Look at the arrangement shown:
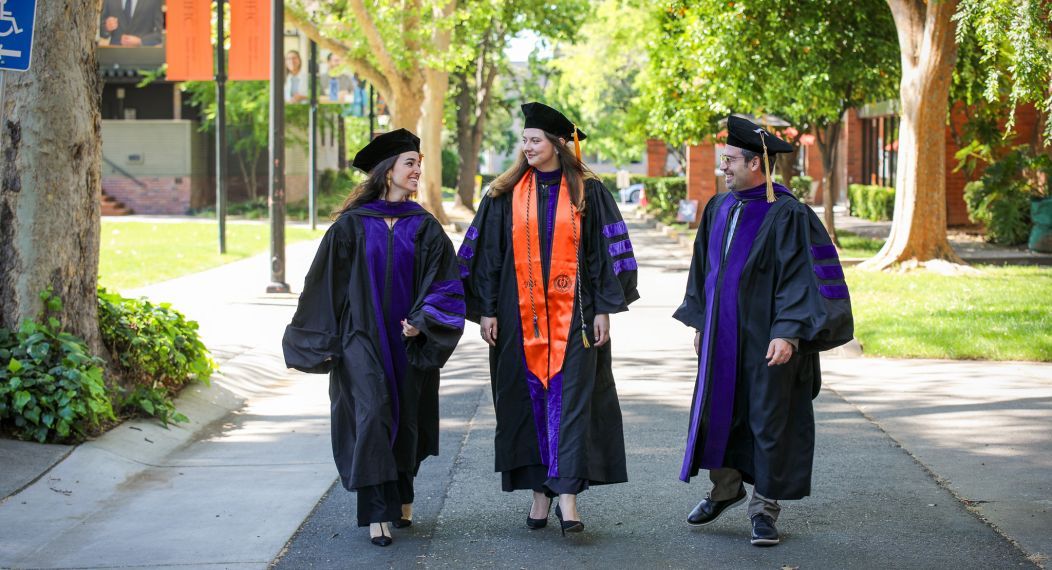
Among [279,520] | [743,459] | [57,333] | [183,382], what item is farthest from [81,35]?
[743,459]

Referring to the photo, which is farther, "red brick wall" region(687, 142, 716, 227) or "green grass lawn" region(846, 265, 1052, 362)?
"red brick wall" region(687, 142, 716, 227)

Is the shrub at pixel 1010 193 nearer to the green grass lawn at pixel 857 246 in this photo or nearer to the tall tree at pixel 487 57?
the green grass lawn at pixel 857 246

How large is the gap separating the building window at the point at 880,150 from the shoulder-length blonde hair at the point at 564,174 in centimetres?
3081

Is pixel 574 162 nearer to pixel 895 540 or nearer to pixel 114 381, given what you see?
pixel 895 540

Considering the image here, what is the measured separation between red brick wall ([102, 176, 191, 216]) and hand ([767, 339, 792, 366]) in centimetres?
3601

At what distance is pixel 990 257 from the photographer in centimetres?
2170

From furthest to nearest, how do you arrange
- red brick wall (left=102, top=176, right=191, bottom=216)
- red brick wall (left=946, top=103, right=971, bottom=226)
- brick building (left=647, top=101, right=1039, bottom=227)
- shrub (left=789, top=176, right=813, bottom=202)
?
red brick wall (left=102, top=176, right=191, bottom=216) → shrub (left=789, top=176, right=813, bottom=202) → red brick wall (left=946, top=103, right=971, bottom=226) → brick building (left=647, top=101, right=1039, bottom=227)

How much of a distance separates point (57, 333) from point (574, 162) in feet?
12.1

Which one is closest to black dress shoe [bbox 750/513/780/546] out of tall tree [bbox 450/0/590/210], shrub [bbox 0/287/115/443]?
shrub [bbox 0/287/115/443]

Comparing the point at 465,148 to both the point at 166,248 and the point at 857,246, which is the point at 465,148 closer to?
the point at 166,248

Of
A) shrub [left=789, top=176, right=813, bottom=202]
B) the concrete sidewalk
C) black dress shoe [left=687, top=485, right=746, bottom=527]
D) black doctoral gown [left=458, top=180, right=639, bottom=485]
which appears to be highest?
shrub [left=789, top=176, right=813, bottom=202]

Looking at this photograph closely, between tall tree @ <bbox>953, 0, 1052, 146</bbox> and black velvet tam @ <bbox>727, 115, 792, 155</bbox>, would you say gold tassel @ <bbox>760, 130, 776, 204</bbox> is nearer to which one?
black velvet tam @ <bbox>727, 115, 792, 155</bbox>

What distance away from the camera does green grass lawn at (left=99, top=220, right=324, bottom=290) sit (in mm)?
18598

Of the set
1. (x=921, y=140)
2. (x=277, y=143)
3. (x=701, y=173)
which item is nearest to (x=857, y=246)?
(x=921, y=140)
